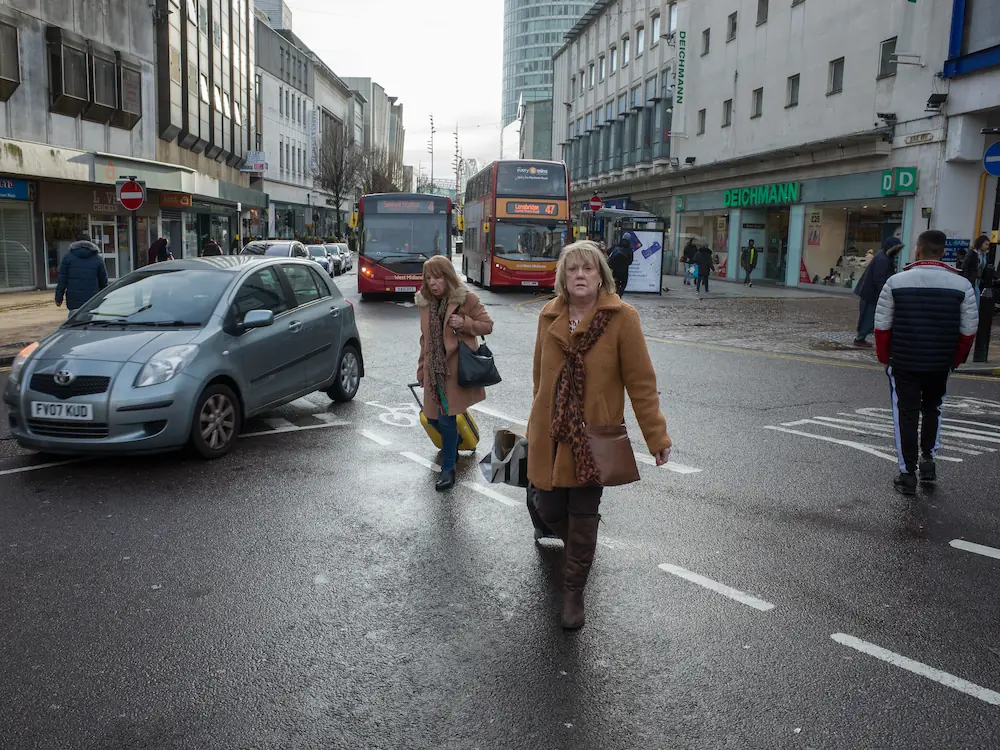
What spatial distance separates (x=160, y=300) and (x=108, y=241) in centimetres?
2466

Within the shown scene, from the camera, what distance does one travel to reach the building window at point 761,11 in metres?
34.1

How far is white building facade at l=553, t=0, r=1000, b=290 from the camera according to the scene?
23.5 metres

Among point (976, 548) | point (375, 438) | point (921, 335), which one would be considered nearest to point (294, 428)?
point (375, 438)

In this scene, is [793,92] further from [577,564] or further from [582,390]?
[577,564]

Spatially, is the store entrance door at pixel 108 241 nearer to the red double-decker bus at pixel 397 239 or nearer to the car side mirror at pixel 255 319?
the red double-decker bus at pixel 397 239

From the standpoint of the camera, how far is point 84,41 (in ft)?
83.9

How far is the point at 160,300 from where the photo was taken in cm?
773

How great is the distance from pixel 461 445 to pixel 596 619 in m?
3.11

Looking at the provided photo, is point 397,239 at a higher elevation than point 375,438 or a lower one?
higher

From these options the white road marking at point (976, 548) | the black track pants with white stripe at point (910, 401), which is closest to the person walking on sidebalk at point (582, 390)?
the white road marking at point (976, 548)

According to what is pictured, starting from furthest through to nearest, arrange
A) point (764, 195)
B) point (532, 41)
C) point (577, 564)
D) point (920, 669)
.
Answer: point (532, 41)
point (764, 195)
point (577, 564)
point (920, 669)

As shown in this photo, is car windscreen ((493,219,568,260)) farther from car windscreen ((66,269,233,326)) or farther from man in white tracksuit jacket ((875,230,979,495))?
man in white tracksuit jacket ((875,230,979,495))

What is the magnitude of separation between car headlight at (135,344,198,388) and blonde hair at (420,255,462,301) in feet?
6.62

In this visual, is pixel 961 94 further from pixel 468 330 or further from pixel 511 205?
pixel 468 330
